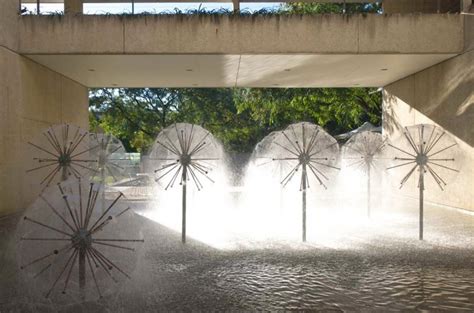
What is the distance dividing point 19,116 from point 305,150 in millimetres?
9334

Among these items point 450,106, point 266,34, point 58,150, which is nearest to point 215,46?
point 266,34

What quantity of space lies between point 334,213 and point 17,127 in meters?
10.4

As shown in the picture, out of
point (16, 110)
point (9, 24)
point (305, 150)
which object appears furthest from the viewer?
point (16, 110)

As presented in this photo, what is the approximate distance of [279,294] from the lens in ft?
21.4

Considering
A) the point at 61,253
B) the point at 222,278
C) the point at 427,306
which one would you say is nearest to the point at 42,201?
the point at 61,253

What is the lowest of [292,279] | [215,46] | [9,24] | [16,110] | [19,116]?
[292,279]

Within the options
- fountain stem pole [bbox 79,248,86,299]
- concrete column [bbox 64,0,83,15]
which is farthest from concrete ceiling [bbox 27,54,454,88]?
fountain stem pole [bbox 79,248,86,299]

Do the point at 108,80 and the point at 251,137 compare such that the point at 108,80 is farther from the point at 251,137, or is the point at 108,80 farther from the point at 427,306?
the point at 251,137

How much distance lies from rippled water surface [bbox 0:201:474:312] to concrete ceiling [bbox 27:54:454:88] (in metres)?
7.22

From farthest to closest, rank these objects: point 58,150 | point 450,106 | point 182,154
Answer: point 450,106
point 58,150
point 182,154

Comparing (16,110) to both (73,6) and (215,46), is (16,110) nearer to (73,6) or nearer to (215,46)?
(73,6)

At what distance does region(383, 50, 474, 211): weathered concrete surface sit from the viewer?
47.7 feet

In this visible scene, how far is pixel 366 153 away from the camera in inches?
573

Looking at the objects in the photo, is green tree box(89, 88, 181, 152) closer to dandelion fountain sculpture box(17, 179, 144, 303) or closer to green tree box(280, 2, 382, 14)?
green tree box(280, 2, 382, 14)
